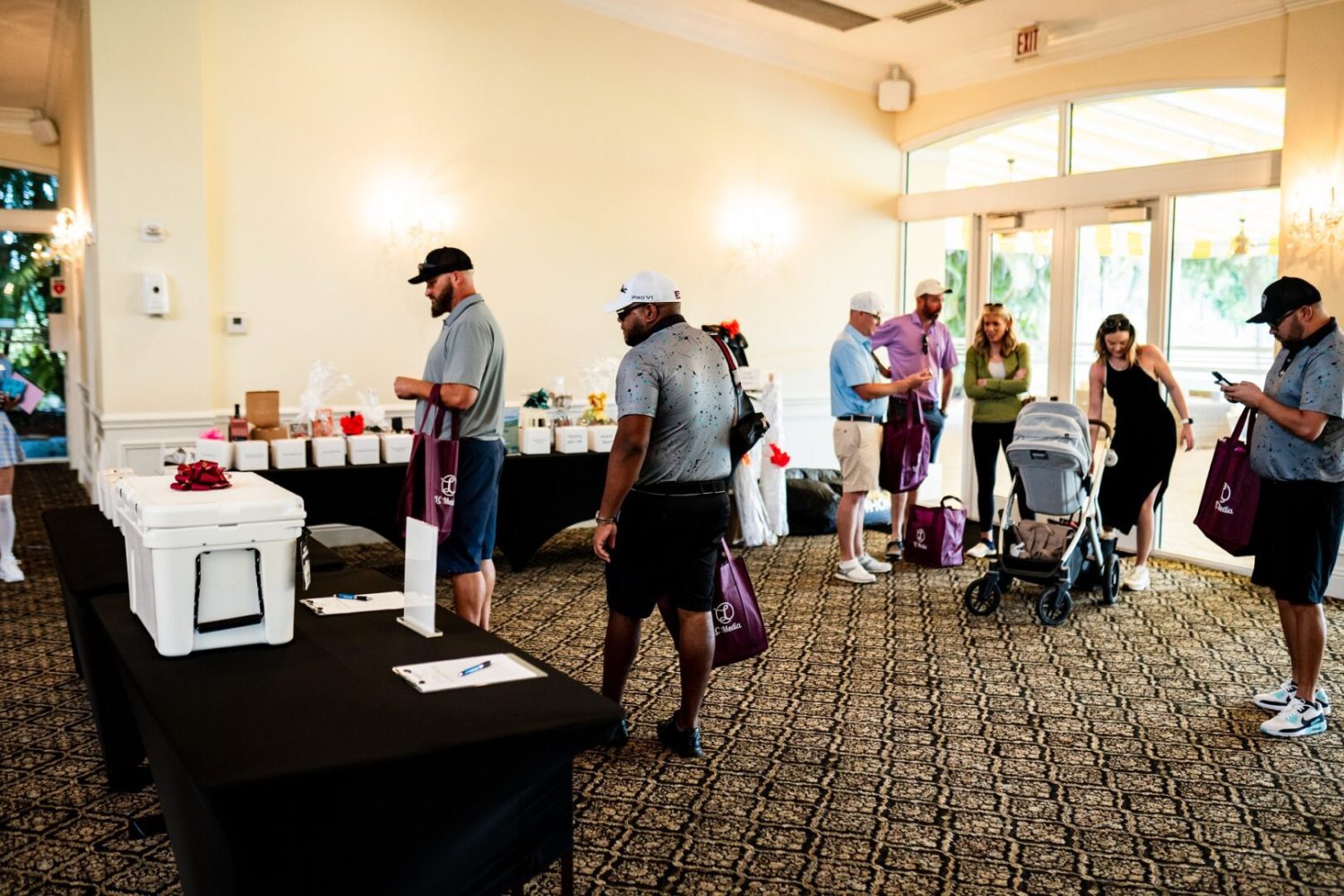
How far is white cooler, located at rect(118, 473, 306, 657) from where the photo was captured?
2.42 m

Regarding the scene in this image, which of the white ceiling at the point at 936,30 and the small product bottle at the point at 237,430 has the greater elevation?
the white ceiling at the point at 936,30

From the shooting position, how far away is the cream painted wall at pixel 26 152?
1177 centimetres

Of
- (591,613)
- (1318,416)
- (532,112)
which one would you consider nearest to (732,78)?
(532,112)

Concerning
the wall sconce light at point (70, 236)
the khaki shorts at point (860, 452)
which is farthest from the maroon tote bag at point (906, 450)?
the wall sconce light at point (70, 236)

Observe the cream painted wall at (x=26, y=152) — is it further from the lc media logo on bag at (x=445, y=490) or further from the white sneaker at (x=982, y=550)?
the white sneaker at (x=982, y=550)

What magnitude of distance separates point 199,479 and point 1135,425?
16.8 ft

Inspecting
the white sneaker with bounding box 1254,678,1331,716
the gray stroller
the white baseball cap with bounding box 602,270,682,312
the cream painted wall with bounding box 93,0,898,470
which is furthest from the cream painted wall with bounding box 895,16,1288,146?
the white baseball cap with bounding box 602,270,682,312

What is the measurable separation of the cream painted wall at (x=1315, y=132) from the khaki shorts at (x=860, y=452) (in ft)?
8.38

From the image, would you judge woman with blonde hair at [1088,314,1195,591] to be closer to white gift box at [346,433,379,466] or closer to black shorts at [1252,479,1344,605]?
black shorts at [1252,479,1344,605]

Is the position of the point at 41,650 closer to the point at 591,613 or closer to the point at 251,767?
the point at 591,613

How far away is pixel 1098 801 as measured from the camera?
3.42 m

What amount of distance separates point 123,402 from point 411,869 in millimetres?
4783

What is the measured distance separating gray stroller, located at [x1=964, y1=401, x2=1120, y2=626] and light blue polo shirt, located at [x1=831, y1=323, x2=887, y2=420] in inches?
33.4

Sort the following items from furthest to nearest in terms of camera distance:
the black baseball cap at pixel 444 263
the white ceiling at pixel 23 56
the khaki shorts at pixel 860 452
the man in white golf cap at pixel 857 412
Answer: the white ceiling at pixel 23 56 < the khaki shorts at pixel 860 452 < the man in white golf cap at pixel 857 412 < the black baseball cap at pixel 444 263
